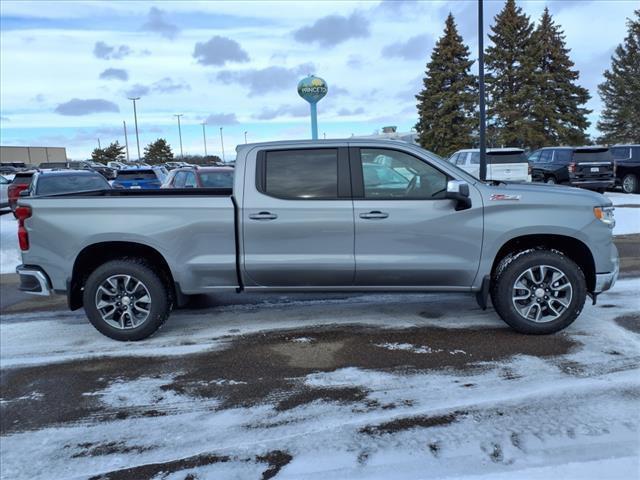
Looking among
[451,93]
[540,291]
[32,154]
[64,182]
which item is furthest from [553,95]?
[32,154]

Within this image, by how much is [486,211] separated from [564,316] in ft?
3.88

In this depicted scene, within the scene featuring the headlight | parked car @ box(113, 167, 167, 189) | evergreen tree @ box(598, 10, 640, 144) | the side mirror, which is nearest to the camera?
the side mirror

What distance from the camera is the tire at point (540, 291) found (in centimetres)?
489

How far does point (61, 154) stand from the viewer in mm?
102938

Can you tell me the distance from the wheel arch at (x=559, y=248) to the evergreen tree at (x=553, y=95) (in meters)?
39.6

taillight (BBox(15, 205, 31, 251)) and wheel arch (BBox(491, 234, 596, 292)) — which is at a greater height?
taillight (BBox(15, 205, 31, 251))

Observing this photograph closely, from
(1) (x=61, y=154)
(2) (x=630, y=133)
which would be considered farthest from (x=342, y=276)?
(1) (x=61, y=154)

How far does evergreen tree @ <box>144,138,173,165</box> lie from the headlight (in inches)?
3223

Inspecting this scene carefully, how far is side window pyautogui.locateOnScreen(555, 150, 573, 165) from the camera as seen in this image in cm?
1823

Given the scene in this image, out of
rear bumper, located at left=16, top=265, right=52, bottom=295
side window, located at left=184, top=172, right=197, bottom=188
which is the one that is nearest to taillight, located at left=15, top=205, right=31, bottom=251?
rear bumper, located at left=16, top=265, right=52, bottom=295

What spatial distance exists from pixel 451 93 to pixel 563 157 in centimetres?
2607

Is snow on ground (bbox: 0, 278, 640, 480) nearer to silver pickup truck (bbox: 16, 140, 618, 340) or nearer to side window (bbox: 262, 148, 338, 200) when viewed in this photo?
silver pickup truck (bbox: 16, 140, 618, 340)

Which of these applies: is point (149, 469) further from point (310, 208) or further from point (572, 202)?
point (572, 202)

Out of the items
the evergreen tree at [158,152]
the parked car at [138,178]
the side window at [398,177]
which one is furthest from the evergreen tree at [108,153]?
the side window at [398,177]
